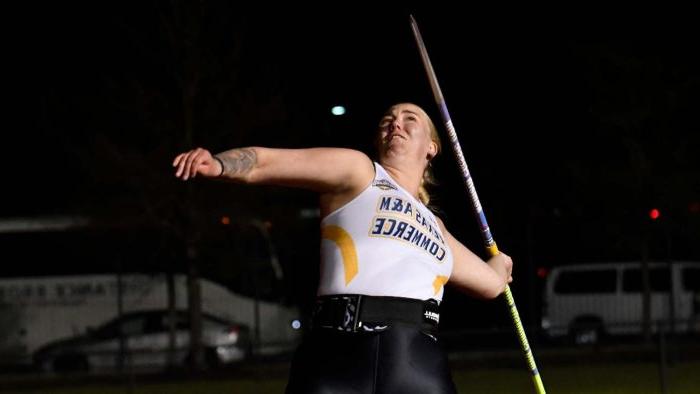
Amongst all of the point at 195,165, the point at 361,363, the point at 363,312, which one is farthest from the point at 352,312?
the point at 195,165

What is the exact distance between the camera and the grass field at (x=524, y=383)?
16875 millimetres

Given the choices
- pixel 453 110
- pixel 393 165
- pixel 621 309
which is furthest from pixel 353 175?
pixel 453 110

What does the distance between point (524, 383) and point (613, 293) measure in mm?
10051

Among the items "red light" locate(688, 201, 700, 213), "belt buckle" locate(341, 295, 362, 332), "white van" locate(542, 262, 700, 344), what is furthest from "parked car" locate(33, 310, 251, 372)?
"belt buckle" locate(341, 295, 362, 332)

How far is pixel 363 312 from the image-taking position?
528cm

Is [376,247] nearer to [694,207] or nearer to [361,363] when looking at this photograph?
[361,363]

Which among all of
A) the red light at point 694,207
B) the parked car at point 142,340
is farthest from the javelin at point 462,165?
the red light at point 694,207

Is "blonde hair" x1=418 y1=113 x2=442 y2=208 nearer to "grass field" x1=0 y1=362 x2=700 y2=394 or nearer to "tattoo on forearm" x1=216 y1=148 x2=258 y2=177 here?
"tattoo on forearm" x1=216 y1=148 x2=258 y2=177

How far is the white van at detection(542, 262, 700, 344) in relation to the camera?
2602 cm

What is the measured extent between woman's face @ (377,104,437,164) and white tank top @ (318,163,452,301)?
0.18 m

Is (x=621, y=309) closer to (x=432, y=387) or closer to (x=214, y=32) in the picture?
(x=214, y=32)

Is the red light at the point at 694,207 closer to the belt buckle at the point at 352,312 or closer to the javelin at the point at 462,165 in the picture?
the javelin at the point at 462,165

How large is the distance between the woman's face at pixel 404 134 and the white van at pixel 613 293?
19950 millimetres

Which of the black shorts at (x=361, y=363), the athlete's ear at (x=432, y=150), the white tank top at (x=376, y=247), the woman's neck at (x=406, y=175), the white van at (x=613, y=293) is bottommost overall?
the black shorts at (x=361, y=363)
